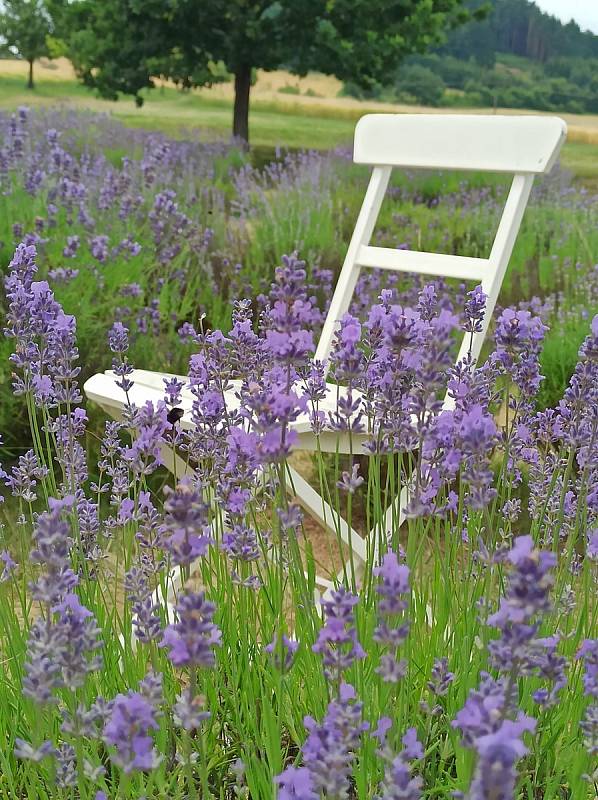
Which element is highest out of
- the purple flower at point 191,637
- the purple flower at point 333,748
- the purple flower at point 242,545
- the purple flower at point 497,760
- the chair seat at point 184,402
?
the purple flower at point 497,760

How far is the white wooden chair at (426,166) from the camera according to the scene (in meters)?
2.52

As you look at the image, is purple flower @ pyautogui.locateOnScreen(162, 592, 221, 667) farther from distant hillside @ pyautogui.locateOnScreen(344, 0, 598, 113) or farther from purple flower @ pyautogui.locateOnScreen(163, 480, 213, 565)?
distant hillside @ pyautogui.locateOnScreen(344, 0, 598, 113)

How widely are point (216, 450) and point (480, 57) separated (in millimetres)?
18766

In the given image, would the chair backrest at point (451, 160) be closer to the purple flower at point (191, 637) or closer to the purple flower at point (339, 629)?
the purple flower at point (339, 629)

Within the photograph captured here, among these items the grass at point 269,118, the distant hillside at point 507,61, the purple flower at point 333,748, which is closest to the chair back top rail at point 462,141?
the purple flower at point 333,748

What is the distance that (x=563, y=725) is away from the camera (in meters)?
1.50

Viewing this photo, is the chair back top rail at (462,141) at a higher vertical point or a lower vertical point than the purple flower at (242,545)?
higher

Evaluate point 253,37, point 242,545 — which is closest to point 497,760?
point 242,545

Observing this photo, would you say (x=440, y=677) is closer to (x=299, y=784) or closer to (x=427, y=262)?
(x=299, y=784)

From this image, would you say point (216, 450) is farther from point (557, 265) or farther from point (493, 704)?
point (557, 265)

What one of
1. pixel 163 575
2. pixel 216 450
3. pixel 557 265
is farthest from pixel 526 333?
pixel 557 265

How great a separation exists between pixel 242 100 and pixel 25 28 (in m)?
16.3

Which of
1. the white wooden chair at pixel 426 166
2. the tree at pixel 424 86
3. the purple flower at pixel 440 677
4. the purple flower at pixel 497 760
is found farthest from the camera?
the tree at pixel 424 86

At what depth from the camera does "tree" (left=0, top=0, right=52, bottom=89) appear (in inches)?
981
